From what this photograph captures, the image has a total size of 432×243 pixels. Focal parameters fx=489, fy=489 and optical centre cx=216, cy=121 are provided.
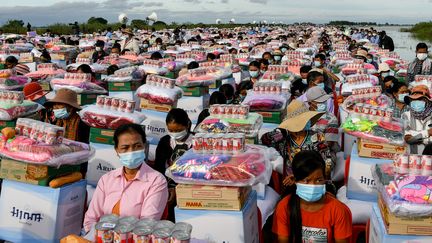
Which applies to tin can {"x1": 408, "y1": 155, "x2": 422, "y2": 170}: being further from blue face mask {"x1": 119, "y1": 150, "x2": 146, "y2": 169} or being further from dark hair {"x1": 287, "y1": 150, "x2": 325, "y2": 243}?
blue face mask {"x1": 119, "y1": 150, "x2": 146, "y2": 169}

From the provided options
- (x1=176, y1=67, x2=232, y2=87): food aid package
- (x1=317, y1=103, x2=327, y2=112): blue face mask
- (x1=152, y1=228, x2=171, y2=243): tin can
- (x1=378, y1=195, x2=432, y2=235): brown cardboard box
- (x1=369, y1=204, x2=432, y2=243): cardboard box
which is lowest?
(x1=369, y1=204, x2=432, y2=243): cardboard box

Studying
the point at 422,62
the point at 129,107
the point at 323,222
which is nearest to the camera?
the point at 323,222

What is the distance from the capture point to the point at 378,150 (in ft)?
14.5

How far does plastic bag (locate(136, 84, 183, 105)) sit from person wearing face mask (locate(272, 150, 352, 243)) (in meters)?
4.00

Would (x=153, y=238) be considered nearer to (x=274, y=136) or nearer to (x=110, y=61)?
(x=274, y=136)

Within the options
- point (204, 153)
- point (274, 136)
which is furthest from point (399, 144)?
point (204, 153)

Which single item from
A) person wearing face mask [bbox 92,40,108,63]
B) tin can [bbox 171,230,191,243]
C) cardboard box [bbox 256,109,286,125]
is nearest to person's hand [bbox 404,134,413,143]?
cardboard box [bbox 256,109,286,125]

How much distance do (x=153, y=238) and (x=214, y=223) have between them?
3.08ft

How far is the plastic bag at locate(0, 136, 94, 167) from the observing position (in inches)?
147

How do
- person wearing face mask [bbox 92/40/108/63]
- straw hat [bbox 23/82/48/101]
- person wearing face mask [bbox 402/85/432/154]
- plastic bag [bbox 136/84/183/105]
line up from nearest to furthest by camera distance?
person wearing face mask [bbox 402/85/432/154]
plastic bag [bbox 136/84/183/105]
straw hat [bbox 23/82/48/101]
person wearing face mask [bbox 92/40/108/63]

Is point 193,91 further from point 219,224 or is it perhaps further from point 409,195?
point 409,195

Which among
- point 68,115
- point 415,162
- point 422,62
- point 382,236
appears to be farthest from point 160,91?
point 422,62

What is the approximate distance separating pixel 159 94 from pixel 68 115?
1.87m

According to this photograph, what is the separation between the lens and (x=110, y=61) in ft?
39.5
